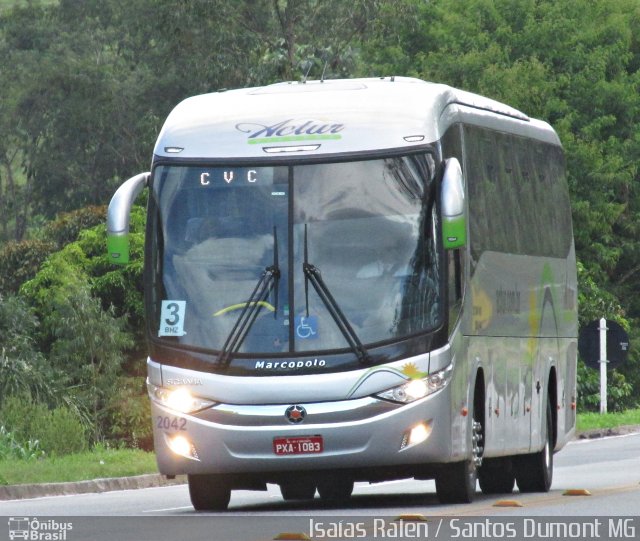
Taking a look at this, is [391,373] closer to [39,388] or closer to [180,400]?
[180,400]

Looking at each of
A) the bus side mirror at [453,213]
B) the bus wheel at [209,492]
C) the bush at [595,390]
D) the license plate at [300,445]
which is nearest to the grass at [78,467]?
the bus wheel at [209,492]

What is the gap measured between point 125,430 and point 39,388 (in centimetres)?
428

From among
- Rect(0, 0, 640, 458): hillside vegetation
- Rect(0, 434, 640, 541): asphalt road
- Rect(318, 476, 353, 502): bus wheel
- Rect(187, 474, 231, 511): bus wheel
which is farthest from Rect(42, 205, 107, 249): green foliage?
Rect(187, 474, 231, 511): bus wheel

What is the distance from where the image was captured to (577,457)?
2591 cm

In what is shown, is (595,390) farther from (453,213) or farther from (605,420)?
(453,213)

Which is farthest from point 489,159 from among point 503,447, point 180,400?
point 180,400

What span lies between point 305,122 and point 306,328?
1.78 metres

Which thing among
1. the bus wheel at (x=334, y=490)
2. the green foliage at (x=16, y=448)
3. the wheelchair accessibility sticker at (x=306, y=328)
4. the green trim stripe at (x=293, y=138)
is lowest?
the green foliage at (x=16, y=448)

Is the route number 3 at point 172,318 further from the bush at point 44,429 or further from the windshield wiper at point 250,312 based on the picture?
the bush at point 44,429

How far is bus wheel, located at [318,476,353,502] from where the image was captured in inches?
651

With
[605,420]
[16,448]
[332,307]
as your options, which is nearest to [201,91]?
[605,420]

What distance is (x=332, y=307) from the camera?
14672mm

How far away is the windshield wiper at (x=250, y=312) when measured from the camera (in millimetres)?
14648

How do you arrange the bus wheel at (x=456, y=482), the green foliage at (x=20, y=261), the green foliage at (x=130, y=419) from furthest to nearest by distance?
1. the green foliage at (x=20, y=261)
2. the green foliage at (x=130, y=419)
3. the bus wheel at (x=456, y=482)
